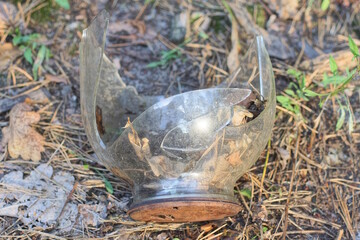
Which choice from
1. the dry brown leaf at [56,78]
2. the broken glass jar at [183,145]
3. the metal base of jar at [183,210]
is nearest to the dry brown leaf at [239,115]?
the broken glass jar at [183,145]

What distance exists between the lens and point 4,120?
2457 millimetres


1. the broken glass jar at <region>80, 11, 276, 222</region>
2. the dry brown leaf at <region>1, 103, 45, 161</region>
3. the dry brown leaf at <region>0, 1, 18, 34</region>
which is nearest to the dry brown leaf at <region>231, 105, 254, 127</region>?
the broken glass jar at <region>80, 11, 276, 222</region>

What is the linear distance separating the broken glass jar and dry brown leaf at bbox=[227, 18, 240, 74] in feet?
2.08

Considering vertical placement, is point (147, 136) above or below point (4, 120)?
above

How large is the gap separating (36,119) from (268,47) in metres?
1.43

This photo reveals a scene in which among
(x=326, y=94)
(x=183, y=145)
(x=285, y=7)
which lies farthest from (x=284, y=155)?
(x=285, y=7)

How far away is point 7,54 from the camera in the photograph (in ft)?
9.02

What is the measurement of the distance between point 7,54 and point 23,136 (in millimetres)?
671

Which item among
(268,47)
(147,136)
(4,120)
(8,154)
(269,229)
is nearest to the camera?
(147,136)

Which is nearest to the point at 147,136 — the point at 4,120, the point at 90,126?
the point at 90,126

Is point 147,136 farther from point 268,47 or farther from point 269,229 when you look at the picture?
point 268,47

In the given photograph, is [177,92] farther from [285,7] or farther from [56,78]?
[285,7]

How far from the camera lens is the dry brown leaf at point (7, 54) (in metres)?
2.72

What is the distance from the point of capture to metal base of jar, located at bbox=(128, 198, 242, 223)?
1.80 metres
